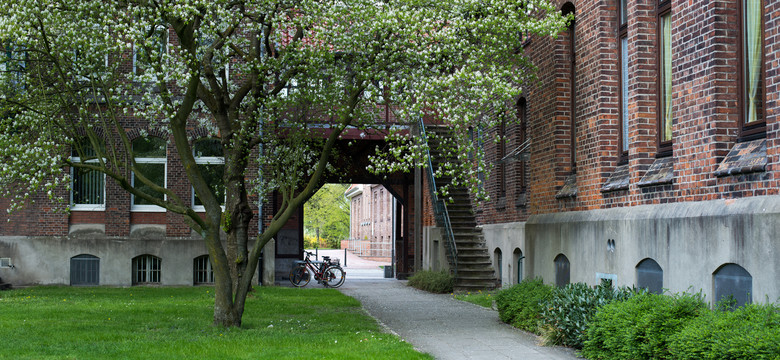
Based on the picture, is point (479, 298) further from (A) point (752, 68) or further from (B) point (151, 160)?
(B) point (151, 160)

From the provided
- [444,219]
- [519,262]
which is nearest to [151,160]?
[444,219]

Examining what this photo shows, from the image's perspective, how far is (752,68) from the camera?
28.8ft

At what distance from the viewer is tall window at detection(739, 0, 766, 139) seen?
28.3 ft

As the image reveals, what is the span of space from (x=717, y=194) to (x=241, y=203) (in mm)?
7060

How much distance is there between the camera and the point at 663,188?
10.0 meters

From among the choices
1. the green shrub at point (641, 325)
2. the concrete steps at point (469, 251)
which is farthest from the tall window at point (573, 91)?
the concrete steps at point (469, 251)

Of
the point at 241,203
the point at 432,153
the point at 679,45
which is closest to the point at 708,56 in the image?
the point at 679,45

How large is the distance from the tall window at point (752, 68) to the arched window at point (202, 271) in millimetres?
16846

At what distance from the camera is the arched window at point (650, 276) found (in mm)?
9836

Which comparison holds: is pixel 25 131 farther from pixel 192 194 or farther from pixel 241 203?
pixel 192 194

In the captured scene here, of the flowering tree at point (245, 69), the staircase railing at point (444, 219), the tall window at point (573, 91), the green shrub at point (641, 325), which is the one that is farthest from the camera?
the staircase railing at point (444, 219)

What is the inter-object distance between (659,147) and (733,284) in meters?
3.02

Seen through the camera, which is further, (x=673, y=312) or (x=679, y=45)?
(x=679, y=45)

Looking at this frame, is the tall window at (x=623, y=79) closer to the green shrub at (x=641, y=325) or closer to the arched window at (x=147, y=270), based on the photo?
the green shrub at (x=641, y=325)
